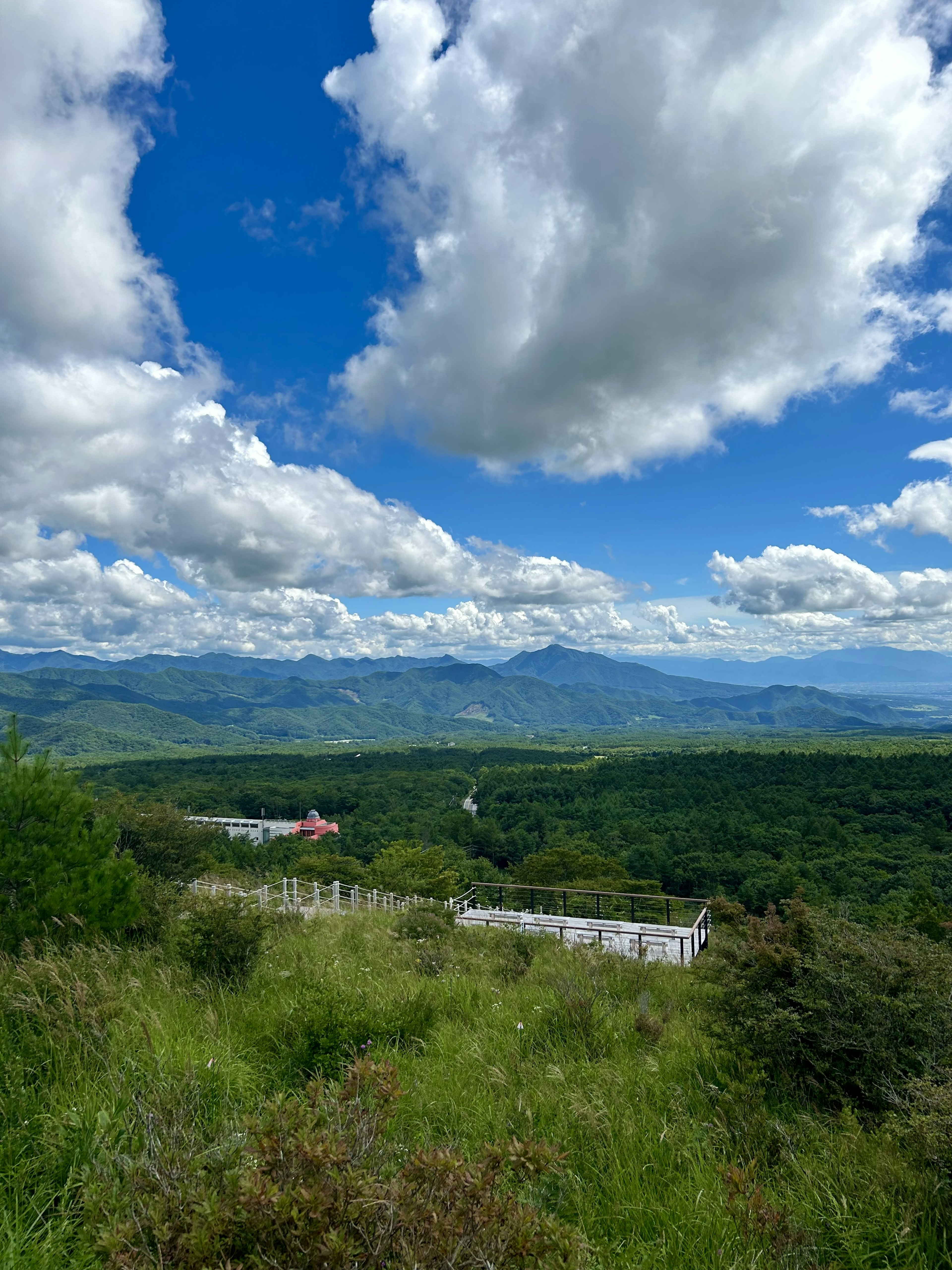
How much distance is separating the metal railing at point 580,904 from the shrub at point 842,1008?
30.5ft

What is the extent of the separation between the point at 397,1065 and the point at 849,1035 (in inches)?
123

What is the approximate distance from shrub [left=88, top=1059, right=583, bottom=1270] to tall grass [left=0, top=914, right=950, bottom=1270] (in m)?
0.28

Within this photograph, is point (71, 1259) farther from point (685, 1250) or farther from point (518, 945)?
point (518, 945)

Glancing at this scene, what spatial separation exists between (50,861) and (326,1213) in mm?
6160

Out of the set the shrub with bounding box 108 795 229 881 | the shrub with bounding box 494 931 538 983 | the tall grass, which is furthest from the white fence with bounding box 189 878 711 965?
the tall grass

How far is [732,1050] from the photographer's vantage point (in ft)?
15.3

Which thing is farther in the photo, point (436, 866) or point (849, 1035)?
point (436, 866)

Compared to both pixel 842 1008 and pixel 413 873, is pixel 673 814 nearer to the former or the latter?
pixel 413 873

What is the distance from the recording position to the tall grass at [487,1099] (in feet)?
9.01

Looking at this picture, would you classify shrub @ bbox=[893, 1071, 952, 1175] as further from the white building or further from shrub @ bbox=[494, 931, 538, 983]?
the white building

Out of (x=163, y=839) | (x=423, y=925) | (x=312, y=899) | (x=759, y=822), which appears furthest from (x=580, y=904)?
(x=759, y=822)

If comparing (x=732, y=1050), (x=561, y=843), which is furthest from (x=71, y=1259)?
(x=561, y=843)

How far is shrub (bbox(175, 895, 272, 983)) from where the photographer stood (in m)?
5.89

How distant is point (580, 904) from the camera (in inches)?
1399
